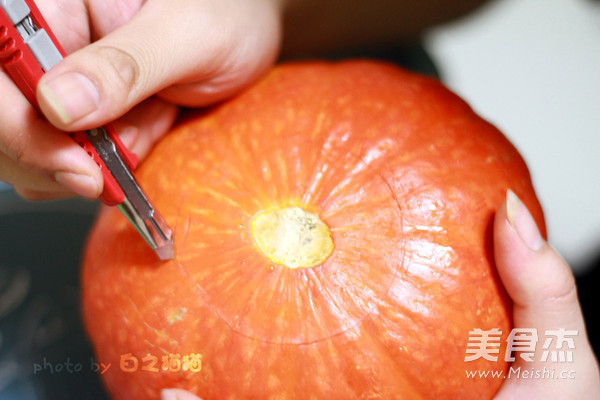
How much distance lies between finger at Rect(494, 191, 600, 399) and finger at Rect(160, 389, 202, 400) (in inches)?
11.3

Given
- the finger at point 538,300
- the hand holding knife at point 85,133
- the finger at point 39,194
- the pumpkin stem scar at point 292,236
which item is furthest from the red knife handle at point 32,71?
the finger at point 538,300

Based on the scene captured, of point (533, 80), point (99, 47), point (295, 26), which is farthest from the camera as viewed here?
point (533, 80)

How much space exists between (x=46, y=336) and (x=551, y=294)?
1.80ft

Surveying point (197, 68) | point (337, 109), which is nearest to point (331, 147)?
point (337, 109)

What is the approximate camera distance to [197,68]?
1.77 feet

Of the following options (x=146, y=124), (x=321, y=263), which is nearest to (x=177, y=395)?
(x=321, y=263)

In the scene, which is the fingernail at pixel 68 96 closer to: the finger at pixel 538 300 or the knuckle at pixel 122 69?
the knuckle at pixel 122 69

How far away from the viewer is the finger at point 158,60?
0.40 m

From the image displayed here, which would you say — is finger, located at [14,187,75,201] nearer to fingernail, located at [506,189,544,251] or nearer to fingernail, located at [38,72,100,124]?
fingernail, located at [38,72,100,124]

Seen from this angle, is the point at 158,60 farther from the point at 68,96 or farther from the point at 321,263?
the point at 321,263

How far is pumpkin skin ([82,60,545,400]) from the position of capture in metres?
0.45

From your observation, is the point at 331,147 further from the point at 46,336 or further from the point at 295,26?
the point at 295,26

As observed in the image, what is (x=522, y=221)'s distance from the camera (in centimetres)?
49

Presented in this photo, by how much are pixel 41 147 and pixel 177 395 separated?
244 mm
